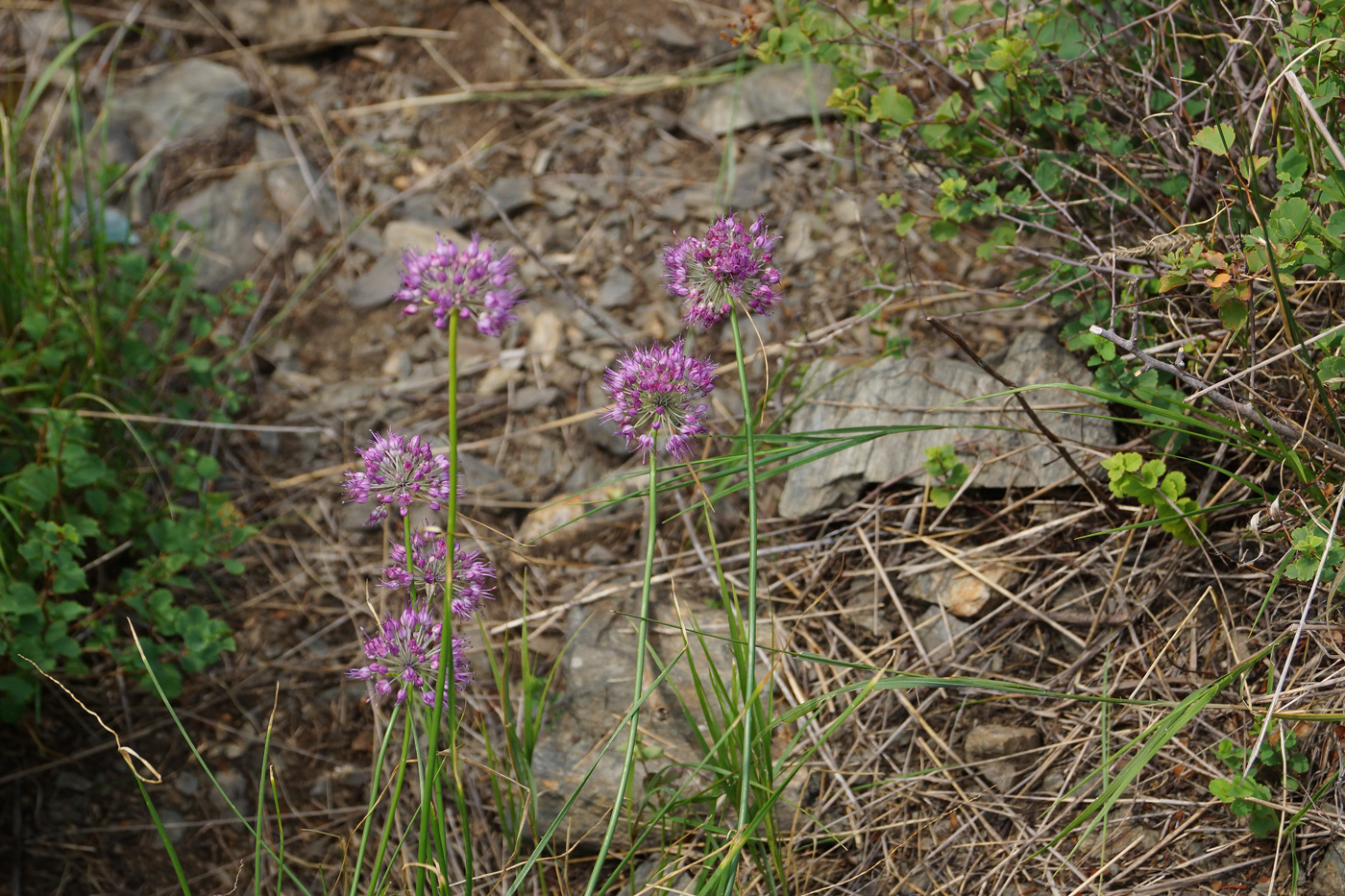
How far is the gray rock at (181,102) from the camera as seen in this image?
355 cm

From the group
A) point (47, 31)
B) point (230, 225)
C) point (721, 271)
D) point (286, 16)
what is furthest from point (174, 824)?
point (47, 31)

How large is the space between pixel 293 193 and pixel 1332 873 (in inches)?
139

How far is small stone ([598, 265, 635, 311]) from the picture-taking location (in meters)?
3.07

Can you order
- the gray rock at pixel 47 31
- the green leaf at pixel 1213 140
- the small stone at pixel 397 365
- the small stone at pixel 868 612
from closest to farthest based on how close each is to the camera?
the green leaf at pixel 1213 140, the small stone at pixel 868 612, the small stone at pixel 397 365, the gray rock at pixel 47 31

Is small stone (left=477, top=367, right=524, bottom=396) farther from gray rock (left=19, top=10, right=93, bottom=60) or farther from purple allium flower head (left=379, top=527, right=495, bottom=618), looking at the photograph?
gray rock (left=19, top=10, right=93, bottom=60)

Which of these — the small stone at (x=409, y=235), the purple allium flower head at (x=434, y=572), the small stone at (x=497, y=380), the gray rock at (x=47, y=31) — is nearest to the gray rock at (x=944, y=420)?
the small stone at (x=497, y=380)

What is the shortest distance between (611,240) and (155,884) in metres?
2.25

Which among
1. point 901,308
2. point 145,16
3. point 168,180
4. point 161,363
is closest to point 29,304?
point 161,363

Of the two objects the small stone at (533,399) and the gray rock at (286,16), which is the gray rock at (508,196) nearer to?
the small stone at (533,399)

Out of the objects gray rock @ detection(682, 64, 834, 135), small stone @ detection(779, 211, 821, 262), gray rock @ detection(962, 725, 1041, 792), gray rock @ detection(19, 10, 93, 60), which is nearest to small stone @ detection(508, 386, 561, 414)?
small stone @ detection(779, 211, 821, 262)

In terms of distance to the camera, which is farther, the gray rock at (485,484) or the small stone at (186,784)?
the gray rock at (485,484)

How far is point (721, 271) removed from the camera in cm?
150

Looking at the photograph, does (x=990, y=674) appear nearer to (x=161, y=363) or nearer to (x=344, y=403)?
(x=344, y=403)

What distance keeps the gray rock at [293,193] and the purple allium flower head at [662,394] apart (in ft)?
7.56
